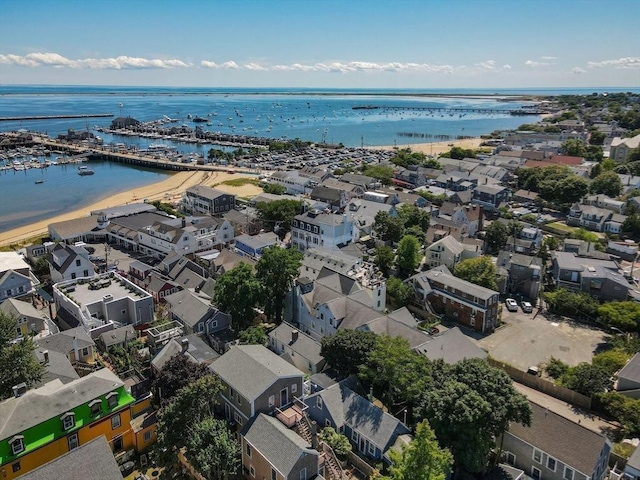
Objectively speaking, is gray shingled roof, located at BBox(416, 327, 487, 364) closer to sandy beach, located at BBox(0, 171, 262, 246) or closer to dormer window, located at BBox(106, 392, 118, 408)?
dormer window, located at BBox(106, 392, 118, 408)

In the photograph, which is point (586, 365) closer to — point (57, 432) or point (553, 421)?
point (553, 421)

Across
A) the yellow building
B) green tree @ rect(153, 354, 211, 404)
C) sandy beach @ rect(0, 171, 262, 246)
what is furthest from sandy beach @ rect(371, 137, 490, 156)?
the yellow building

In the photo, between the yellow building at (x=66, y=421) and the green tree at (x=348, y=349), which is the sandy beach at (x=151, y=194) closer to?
the yellow building at (x=66, y=421)

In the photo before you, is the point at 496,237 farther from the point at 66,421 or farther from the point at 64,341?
the point at 66,421

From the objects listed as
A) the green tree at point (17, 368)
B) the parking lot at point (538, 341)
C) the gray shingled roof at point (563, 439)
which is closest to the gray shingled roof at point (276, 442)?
the gray shingled roof at point (563, 439)

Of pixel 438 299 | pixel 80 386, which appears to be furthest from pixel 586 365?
pixel 80 386

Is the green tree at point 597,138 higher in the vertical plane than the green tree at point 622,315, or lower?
higher

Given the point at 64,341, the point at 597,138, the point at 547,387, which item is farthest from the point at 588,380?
the point at 597,138
